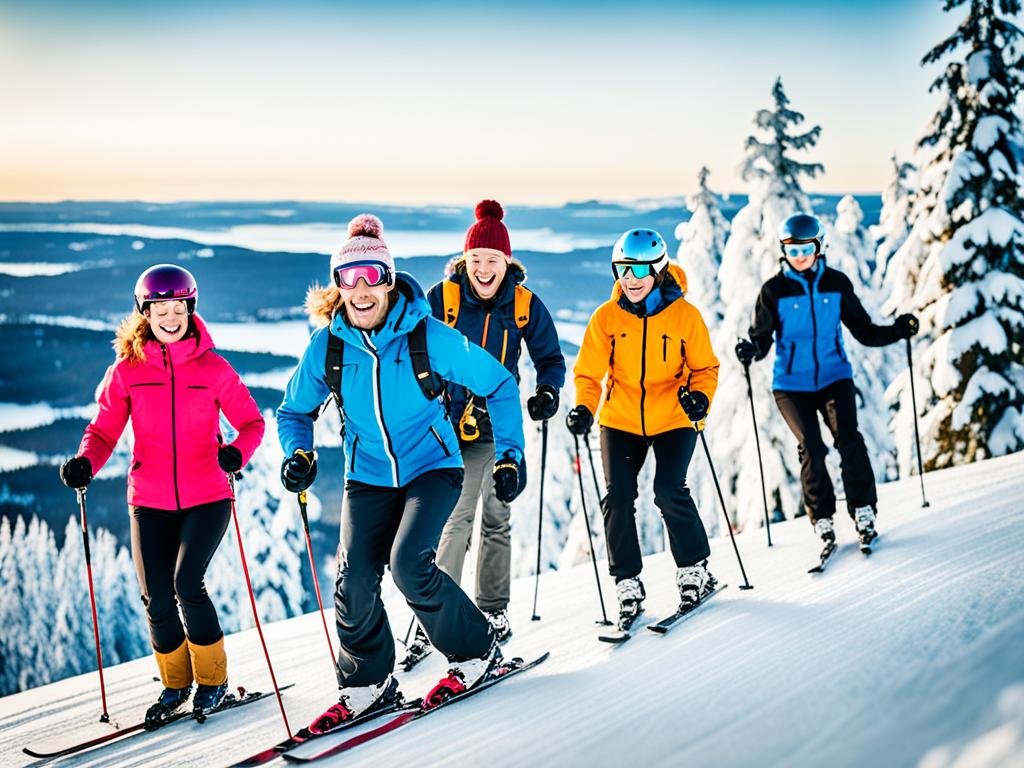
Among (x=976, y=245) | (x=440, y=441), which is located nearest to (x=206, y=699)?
(x=440, y=441)

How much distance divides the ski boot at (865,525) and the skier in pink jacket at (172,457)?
450 centimetres

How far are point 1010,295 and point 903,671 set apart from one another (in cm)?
1287

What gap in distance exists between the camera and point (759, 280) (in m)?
18.2

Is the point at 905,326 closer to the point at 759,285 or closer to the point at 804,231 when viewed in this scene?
the point at 804,231

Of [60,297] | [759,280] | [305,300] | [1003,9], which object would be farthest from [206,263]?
[305,300]

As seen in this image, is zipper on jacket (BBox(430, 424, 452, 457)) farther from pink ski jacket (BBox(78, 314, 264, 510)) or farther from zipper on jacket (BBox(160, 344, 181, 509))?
zipper on jacket (BBox(160, 344, 181, 509))

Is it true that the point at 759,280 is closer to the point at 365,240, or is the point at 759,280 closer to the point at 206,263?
the point at 365,240

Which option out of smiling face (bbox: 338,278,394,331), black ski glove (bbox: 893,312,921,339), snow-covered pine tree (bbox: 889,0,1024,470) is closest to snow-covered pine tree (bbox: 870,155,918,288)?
snow-covered pine tree (bbox: 889,0,1024,470)

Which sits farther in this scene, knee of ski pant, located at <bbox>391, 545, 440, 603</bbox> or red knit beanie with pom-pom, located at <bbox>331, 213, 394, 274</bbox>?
red knit beanie with pom-pom, located at <bbox>331, 213, 394, 274</bbox>

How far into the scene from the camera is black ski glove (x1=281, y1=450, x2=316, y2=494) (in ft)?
14.1

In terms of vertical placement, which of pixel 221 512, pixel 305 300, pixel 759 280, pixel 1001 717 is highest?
pixel 759 280

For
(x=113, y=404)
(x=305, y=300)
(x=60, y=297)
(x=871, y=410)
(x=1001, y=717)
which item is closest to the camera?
(x=1001, y=717)

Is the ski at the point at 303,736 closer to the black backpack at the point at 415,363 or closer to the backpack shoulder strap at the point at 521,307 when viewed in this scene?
the black backpack at the point at 415,363

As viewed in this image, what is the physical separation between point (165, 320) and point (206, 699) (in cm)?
238
